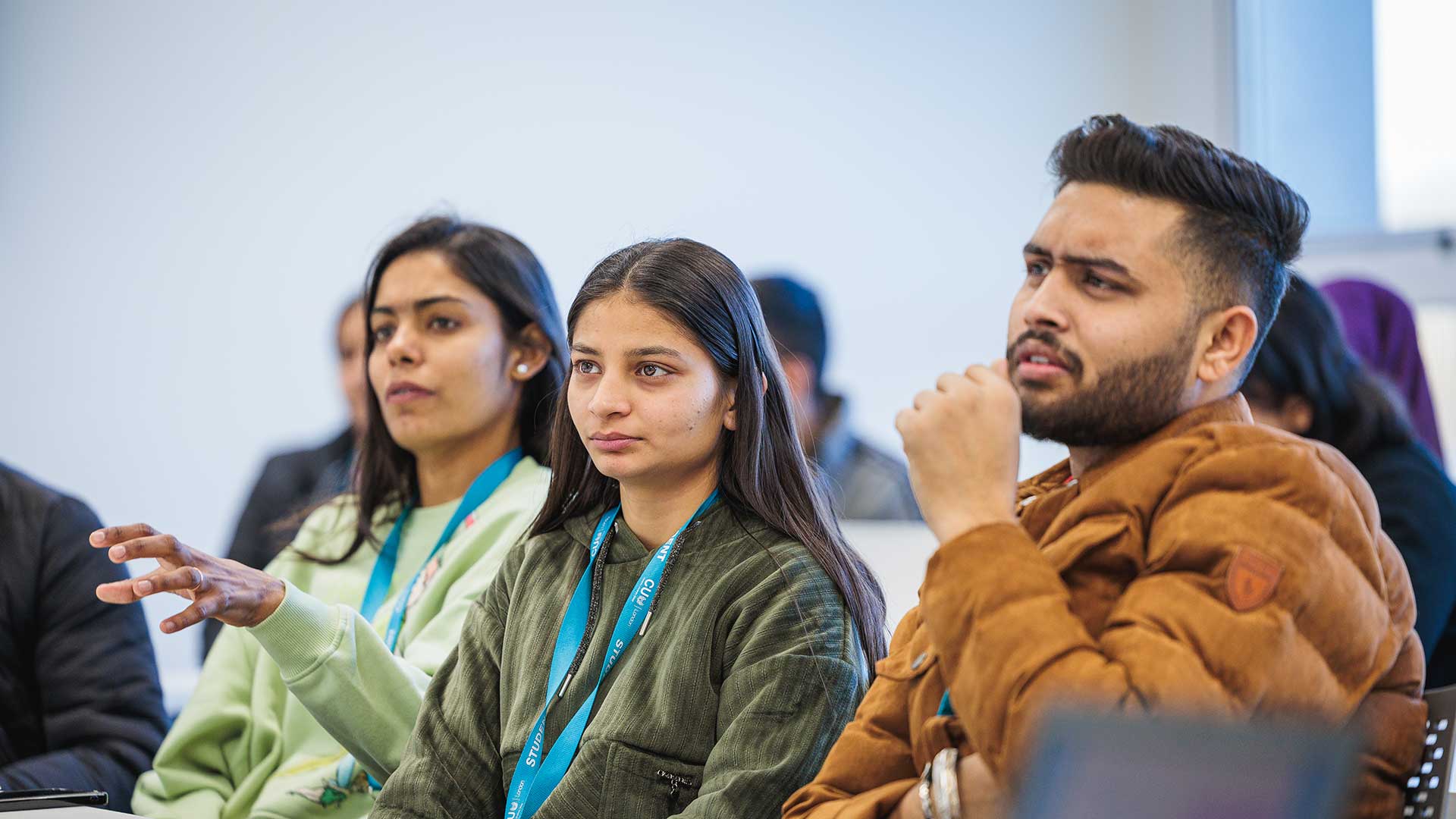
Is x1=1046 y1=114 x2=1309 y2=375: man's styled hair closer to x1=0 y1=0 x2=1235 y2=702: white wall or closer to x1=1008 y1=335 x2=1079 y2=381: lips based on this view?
x1=1008 y1=335 x2=1079 y2=381: lips

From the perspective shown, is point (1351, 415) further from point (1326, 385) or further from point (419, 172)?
point (419, 172)

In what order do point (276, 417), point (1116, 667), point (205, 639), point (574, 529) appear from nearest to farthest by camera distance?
1. point (1116, 667)
2. point (574, 529)
3. point (205, 639)
4. point (276, 417)

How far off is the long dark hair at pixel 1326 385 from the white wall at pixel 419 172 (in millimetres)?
2004

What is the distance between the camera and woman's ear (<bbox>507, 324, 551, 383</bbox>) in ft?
8.62

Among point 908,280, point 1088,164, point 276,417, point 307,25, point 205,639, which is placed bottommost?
point 205,639

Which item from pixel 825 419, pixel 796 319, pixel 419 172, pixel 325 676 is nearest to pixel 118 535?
pixel 325 676

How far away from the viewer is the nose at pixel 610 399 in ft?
6.06

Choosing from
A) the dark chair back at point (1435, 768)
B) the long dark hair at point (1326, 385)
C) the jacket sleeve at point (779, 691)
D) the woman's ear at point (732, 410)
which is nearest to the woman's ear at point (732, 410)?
the woman's ear at point (732, 410)

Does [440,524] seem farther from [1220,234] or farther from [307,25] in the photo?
[307,25]

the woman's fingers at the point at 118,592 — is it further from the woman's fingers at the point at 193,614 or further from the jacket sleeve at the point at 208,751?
the jacket sleeve at the point at 208,751

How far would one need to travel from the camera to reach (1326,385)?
2908 millimetres

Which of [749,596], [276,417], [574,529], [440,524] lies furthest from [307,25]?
[749,596]

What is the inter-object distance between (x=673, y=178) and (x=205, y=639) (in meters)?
2.38

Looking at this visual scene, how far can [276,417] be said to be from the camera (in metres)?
5.31
